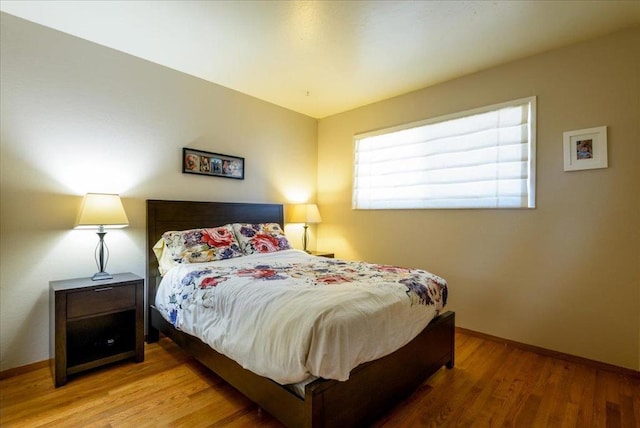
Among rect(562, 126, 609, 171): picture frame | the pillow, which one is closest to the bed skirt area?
the pillow

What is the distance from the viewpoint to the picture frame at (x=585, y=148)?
7.74 ft

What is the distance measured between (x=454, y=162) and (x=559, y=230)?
106cm

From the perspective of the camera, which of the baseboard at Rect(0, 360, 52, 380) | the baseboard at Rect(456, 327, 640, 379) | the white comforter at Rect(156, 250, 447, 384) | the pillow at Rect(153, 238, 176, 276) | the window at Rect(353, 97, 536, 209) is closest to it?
the white comforter at Rect(156, 250, 447, 384)

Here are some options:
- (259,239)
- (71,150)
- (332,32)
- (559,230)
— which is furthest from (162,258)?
(559,230)

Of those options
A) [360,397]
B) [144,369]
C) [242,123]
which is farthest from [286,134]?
[360,397]

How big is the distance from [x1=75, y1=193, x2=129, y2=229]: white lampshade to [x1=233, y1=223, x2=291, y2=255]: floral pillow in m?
1.02

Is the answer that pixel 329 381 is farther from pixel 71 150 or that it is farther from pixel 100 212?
pixel 71 150

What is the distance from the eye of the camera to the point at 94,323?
2535mm

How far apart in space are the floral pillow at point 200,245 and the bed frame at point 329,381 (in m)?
0.26

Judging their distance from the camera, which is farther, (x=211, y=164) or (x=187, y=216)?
(x=211, y=164)

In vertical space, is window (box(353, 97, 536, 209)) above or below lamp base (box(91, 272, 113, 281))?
above

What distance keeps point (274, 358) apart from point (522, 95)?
9.52ft

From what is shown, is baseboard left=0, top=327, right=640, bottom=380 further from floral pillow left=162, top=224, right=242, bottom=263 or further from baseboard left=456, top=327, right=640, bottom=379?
Answer: floral pillow left=162, top=224, right=242, bottom=263

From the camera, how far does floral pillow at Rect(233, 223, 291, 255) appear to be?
3.03 m
